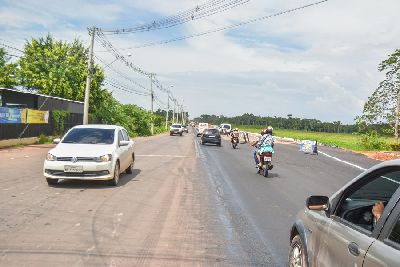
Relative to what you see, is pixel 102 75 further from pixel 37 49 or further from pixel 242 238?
pixel 242 238

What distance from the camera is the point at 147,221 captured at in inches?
328

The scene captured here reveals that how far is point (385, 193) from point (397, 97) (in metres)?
48.4

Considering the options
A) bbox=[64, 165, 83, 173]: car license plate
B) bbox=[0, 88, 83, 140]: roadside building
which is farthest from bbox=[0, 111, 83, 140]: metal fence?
bbox=[64, 165, 83, 173]: car license plate

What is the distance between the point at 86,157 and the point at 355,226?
935 cm

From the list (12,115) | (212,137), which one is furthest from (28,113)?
(212,137)

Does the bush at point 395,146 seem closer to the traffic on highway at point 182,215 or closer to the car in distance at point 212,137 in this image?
the car in distance at point 212,137

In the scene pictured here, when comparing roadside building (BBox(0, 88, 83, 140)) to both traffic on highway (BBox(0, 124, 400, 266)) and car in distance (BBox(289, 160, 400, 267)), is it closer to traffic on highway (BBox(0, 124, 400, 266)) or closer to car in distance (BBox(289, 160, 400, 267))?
traffic on highway (BBox(0, 124, 400, 266))

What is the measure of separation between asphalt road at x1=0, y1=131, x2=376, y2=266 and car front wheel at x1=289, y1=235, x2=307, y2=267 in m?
0.98

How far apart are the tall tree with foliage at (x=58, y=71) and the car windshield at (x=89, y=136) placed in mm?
38891

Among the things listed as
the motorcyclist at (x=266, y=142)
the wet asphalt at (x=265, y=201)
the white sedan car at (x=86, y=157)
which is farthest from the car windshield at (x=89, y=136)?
the motorcyclist at (x=266, y=142)

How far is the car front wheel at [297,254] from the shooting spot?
182 inches

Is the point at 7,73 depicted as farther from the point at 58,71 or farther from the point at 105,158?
the point at 105,158

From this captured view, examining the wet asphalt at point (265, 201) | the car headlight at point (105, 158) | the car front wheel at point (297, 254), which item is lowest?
the wet asphalt at point (265, 201)

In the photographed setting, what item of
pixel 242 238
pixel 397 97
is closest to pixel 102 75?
pixel 397 97
